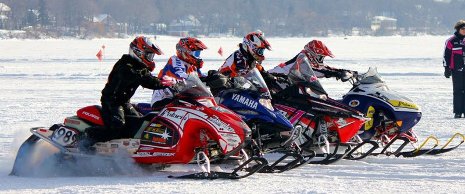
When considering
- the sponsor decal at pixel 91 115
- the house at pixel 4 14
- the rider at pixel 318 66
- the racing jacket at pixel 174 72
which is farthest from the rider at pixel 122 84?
the house at pixel 4 14

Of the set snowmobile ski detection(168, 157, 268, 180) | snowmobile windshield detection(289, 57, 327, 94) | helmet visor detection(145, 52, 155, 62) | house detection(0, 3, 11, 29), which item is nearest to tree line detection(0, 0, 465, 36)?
house detection(0, 3, 11, 29)

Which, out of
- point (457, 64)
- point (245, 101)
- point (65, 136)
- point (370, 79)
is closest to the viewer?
point (65, 136)

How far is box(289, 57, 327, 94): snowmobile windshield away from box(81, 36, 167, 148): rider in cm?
204

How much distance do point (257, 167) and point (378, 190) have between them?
1.28 m

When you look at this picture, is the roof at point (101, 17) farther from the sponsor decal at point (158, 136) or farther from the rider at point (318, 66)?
the sponsor decal at point (158, 136)

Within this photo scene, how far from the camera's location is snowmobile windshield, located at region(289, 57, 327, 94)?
10.4 meters

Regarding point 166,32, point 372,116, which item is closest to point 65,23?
point 166,32

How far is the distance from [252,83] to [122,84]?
1.50 meters

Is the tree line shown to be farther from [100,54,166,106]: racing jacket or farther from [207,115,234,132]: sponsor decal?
[207,115,234,132]: sponsor decal

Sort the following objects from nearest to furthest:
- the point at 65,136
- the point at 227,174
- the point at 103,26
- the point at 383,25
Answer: the point at 227,174 < the point at 65,136 < the point at 103,26 < the point at 383,25

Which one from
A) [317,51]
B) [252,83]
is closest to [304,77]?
[252,83]

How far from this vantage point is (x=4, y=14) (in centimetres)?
15075

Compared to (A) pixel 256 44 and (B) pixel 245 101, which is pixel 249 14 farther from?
(B) pixel 245 101

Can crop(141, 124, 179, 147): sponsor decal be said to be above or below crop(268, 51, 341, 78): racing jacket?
below
